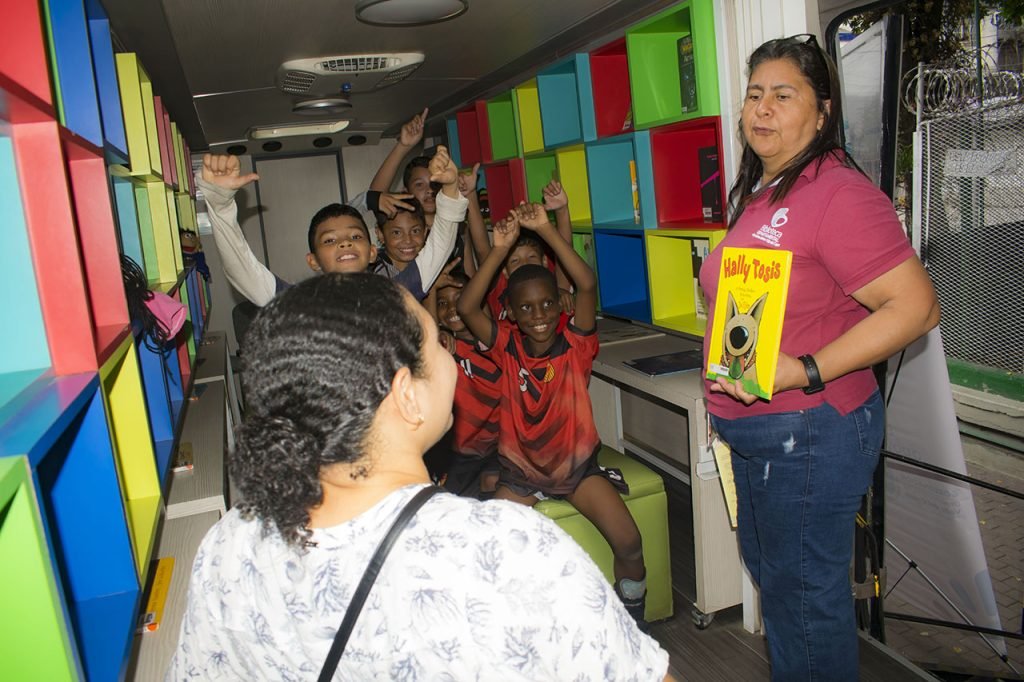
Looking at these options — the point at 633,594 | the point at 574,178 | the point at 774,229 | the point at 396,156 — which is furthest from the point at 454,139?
the point at 774,229

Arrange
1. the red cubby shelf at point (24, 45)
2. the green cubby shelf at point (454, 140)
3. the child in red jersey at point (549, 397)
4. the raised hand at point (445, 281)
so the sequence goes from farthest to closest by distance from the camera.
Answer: the green cubby shelf at point (454, 140) < the raised hand at point (445, 281) < the child in red jersey at point (549, 397) < the red cubby shelf at point (24, 45)

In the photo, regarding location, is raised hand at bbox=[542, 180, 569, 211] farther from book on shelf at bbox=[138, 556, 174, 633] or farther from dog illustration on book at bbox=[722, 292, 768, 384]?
book on shelf at bbox=[138, 556, 174, 633]

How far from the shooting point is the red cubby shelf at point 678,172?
10.1 ft

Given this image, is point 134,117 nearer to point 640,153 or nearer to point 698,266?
point 640,153

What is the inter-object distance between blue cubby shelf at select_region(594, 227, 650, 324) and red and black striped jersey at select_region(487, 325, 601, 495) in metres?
1.06

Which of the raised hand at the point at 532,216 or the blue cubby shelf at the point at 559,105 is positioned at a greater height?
the blue cubby shelf at the point at 559,105

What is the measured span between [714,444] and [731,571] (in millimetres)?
751

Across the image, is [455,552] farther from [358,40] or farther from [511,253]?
Result: [358,40]

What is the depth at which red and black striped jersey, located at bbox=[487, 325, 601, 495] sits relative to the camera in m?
2.60

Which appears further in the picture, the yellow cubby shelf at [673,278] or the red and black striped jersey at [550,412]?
the yellow cubby shelf at [673,278]

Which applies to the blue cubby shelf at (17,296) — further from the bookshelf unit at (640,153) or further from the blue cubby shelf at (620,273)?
the blue cubby shelf at (620,273)

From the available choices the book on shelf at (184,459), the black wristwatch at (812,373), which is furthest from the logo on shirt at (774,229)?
the book on shelf at (184,459)

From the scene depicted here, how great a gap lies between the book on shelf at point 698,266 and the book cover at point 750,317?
1.28 m

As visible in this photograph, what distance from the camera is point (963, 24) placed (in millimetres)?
2650
